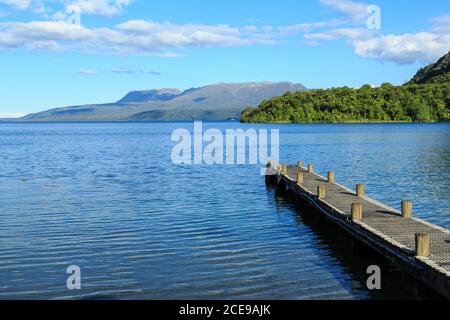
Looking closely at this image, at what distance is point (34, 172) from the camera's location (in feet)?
173

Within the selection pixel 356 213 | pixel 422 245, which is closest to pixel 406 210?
pixel 356 213

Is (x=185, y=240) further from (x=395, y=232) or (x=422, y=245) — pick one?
(x=422, y=245)

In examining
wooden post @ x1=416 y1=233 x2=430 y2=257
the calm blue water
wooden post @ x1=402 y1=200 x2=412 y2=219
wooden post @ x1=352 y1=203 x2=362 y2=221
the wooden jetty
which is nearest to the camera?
the wooden jetty

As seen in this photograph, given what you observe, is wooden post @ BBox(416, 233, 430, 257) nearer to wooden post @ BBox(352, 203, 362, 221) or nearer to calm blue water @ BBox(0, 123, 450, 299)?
calm blue water @ BBox(0, 123, 450, 299)

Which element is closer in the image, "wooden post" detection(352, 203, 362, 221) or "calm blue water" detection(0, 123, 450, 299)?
"calm blue water" detection(0, 123, 450, 299)

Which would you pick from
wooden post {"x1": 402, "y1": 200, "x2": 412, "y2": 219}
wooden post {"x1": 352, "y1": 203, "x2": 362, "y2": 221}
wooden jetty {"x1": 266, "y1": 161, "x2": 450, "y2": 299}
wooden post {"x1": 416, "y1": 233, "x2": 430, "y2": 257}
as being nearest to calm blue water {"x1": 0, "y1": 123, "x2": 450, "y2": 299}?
wooden jetty {"x1": 266, "y1": 161, "x2": 450, "y2": 299}

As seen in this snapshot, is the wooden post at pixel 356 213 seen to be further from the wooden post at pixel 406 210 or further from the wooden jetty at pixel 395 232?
the wooden post at pixel 406 210

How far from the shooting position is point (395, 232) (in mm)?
19500

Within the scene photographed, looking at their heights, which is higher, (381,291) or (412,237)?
(412,237)

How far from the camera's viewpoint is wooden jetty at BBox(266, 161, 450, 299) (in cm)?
1509

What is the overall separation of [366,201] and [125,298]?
47.2 ft

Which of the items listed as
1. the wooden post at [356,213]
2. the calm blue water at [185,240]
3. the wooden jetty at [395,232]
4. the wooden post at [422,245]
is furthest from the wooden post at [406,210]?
the wooden post at [422,245]
